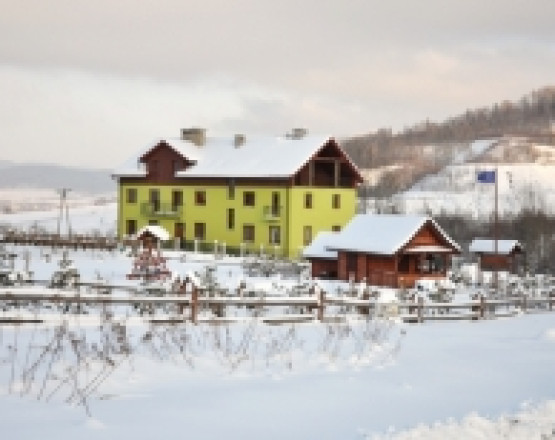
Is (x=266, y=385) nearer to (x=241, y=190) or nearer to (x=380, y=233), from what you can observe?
(x=380, y=233)

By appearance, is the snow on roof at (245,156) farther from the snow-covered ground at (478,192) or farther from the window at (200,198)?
the snow-covered ground at (478,192)

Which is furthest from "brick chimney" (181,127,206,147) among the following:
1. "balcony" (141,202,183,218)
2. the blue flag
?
the blue flag

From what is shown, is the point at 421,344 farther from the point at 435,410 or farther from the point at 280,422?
the point at 280,422

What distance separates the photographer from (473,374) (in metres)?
13.8

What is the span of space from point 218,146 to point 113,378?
45130 millimetres

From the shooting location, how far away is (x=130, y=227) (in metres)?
58.2

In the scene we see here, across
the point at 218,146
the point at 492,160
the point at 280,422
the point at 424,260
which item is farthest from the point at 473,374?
the point at 492,160

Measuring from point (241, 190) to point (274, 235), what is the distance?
3843 mm

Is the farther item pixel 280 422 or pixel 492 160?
pixel 492 160

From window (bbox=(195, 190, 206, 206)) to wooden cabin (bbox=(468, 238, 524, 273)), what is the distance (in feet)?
58.2

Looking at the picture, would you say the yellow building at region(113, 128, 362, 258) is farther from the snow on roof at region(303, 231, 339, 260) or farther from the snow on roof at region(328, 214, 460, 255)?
the snow on roof at region(328, 214, 460, 255)

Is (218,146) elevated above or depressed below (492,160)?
below

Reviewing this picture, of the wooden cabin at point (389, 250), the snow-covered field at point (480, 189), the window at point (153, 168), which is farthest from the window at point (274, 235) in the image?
the snow-covered field at point (480, 189)

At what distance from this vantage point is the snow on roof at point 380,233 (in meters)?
36.5
